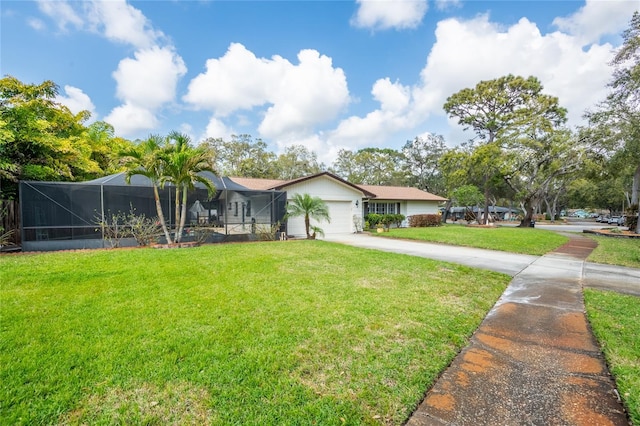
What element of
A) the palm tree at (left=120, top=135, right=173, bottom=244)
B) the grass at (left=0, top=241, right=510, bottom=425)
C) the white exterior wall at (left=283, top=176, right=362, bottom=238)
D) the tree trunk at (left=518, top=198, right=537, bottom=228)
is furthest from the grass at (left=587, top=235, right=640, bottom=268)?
the tree trunk at (left=518, top=198, right=537, bottom=228)

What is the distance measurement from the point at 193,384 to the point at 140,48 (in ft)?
48.4

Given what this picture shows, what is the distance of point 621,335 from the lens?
3.61m

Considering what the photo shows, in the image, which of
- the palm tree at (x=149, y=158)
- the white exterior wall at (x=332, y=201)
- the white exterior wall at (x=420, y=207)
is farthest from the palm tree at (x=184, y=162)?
the white exterior wall at (x=420, y=207)

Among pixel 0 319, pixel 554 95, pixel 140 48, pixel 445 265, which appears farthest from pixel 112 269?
pixel 554 95

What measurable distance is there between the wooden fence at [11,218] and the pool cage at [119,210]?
1047 millimetres

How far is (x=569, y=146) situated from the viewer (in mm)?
21797

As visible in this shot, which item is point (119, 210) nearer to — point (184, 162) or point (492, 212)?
point (184, 162)

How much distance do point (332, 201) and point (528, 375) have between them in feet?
50.5

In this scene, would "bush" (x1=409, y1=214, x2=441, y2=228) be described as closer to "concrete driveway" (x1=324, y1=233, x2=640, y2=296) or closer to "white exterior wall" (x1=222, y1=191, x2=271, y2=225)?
"concrete driveway" (x1=324, y1=233, x2=640, y2=296)

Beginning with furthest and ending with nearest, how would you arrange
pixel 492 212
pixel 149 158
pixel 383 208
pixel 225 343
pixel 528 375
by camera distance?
pixel 492 212
pixel 383 208
pixel 149 158
pixel 225 343
pixel 528 375

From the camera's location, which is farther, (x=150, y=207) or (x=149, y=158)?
(x=150, y=207)

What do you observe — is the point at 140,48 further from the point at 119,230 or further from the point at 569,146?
the point at 569,146

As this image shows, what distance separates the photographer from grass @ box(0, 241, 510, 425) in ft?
7.51

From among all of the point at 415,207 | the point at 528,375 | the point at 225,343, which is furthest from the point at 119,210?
the point at 415,207
